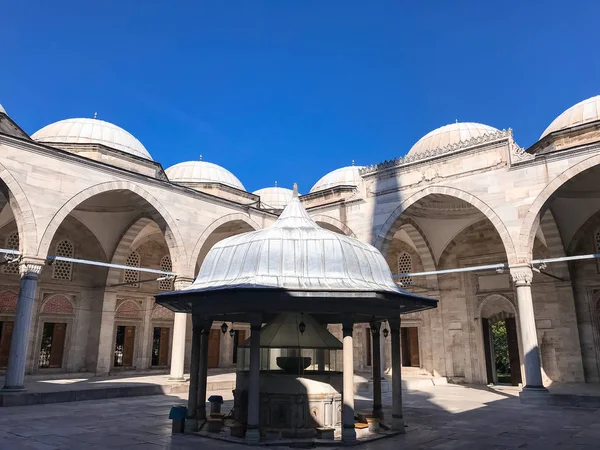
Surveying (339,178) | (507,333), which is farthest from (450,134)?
(507,333)

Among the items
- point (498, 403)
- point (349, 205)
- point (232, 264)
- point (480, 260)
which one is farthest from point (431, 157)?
point (232, 264)

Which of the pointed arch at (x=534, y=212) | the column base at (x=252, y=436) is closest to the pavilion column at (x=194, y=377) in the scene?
the column base at (x=252, y=436)

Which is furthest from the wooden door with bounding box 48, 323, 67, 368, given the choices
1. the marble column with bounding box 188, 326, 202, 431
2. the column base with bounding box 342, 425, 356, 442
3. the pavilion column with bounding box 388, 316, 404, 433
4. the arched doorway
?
the arched doorway

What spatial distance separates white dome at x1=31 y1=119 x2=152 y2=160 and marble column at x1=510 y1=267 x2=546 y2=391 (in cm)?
1292

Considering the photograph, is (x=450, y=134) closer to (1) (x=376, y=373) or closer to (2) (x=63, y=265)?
(1) (x=376, y=373)

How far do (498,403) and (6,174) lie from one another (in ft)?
38.4

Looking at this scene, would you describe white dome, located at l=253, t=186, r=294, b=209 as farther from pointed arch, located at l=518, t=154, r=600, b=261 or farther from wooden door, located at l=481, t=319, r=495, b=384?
pointed arch, located at l=518, t=154, r=600, b=261

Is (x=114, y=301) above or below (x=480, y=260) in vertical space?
below

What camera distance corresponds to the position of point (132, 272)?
17.4m

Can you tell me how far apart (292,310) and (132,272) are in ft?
42.4

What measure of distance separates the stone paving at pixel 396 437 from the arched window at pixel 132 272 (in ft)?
22.6

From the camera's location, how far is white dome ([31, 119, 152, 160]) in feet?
53.4

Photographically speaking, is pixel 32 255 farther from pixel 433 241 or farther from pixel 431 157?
pixel 433 241

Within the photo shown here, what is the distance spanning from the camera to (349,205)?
14906mm
